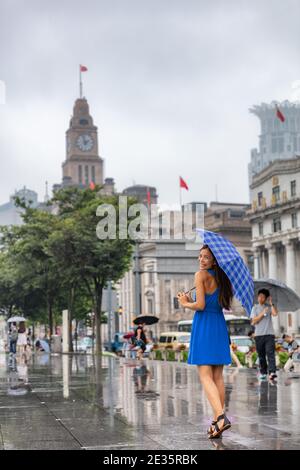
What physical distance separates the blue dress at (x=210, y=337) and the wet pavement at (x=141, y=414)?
0.75 metres

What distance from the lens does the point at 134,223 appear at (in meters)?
39.4

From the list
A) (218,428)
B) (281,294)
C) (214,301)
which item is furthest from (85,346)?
(218,428)

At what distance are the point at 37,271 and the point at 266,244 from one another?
5413 cm

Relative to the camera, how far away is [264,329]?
15.0 meters

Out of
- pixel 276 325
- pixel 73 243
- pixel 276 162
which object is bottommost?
pixel 276 325

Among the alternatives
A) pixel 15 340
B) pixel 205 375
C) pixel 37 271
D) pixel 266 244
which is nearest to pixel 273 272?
pixel 266 244

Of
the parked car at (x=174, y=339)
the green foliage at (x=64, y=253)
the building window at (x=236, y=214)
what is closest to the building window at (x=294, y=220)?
the building window at (x=236, y=214)

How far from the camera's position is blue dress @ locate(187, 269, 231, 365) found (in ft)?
26.0

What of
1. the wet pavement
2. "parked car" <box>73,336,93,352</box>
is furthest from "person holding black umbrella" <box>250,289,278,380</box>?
"parked car" <box>73,336,93,352</box>

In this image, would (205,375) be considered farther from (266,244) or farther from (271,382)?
(266,244)

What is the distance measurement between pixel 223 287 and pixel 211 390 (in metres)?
1.06

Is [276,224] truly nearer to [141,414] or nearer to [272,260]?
[272,260]

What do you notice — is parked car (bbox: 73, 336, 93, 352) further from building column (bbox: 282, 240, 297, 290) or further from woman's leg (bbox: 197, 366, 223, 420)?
woman's leg (bbox: 197, 366, 223, 420)

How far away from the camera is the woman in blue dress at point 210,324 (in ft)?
25.9
